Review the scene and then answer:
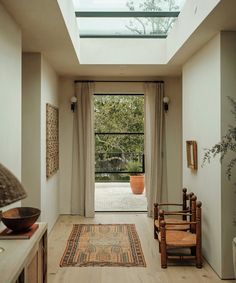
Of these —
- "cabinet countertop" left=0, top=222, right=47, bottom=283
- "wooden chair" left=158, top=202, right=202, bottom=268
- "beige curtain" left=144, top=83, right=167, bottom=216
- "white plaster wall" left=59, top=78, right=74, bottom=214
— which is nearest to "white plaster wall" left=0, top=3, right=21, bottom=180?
"cabinet countertop" left=0, top=222, right=47, bottom=283

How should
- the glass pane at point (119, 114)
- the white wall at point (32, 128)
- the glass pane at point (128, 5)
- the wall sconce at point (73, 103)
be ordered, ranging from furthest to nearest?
the glass pane at point (119, 114), the wall sconce at point (73, 103), the white wall at point (32, 128), the glass pane at point (128, 5)

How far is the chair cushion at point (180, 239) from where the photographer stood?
3.78 m

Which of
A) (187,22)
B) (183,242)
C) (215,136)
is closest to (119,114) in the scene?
(187,22)

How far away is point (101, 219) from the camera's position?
603 centimetres

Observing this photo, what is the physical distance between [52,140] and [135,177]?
2.90 m

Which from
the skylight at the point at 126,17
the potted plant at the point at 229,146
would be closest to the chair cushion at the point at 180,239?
the potted plant at the point at 229,146

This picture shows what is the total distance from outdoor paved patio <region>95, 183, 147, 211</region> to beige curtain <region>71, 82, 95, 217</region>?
0.61 m

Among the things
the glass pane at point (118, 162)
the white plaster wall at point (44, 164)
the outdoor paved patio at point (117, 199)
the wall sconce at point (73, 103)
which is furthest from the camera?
the glass pane at point (118, 162)

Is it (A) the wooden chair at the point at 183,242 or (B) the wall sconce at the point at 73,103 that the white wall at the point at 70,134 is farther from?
(A) the wooden chair at the point at 183,242

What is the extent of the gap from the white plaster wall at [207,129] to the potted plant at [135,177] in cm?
256

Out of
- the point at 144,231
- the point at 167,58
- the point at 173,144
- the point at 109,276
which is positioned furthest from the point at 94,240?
the point at 167,58

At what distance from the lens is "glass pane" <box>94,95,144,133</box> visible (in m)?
7.23

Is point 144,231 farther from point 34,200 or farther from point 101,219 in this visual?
point 34,200

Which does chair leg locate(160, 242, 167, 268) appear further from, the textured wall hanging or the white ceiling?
the white ceiling
